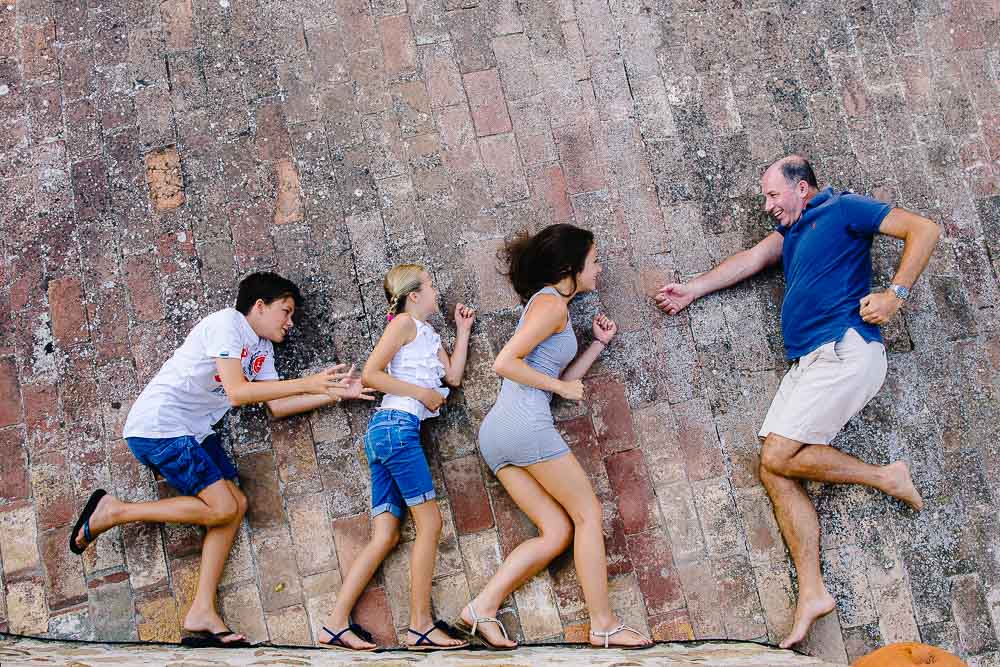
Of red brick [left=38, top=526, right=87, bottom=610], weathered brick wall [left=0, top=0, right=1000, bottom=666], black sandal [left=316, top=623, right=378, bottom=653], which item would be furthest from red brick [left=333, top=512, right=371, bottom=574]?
red brick [left=38, top=526, right=87, bottom=610]

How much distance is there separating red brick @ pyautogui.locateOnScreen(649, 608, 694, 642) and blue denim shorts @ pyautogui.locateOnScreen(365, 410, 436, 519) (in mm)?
1463

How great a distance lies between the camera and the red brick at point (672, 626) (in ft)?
14.7

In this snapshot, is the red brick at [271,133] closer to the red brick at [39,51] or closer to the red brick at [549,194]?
the red brick at [39,51]

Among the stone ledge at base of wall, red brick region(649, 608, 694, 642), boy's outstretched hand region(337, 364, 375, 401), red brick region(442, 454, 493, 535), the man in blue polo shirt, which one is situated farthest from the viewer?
red brick region(442, 454, 493, 535)

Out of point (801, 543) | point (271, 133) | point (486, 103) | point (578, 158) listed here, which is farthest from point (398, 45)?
point (801, 543)

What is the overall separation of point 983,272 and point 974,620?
6.78 feet

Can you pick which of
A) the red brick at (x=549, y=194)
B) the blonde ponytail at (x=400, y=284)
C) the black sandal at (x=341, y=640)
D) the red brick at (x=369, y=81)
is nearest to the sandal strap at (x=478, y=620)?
the black sandal at (x=341, y=640)

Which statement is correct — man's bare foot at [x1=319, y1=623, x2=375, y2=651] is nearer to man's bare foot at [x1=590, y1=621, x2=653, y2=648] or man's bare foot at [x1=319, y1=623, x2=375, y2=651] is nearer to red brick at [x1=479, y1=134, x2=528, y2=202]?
man's bare foot at [x1=590, y1=621, x2=653, y2=648]

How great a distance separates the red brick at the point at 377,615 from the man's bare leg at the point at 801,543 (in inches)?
86.2

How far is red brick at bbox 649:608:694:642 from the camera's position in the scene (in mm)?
4469

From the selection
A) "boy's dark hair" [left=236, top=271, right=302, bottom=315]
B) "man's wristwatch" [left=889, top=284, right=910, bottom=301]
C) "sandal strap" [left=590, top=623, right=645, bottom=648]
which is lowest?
"sandal strap" [left=590, top=623, right=645, bottom=648]

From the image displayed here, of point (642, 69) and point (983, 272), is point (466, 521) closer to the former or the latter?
point (642, 69)

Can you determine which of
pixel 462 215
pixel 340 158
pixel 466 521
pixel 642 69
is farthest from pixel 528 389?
pixel 642 69

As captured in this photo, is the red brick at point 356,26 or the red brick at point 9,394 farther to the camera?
the red brick at point 356,26
